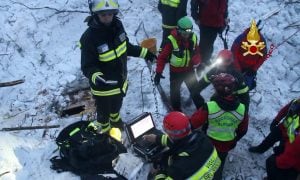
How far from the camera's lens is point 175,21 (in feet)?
24.4

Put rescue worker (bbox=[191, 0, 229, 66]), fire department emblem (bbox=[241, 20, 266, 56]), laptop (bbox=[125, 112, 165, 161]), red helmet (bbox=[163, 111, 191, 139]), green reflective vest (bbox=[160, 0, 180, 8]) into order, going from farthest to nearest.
Result: green reflective vest (bbox=[160, 0, 180, 8]) → rescue worker (bbox=[191, 0, 229, 66]) → fire department emblem (bbox=[241, 20, 266, 56]) → laptop (bbox=[125, 112, 165, 161]) → red helmet (bbox=[163, 111, 191, 139])

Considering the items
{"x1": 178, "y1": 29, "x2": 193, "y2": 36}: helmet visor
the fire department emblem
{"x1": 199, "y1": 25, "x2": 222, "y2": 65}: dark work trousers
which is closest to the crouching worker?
{"x1": 178, "y1": 29, "x2": 193, "y2": 36}: helmet visor

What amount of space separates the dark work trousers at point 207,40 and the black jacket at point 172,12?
522 millimetres

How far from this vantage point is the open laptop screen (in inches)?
228

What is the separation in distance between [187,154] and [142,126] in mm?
2048

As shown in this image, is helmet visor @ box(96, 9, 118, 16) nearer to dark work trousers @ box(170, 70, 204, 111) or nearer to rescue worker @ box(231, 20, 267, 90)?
dark work trousers @ box(170, 70, 204, 111)

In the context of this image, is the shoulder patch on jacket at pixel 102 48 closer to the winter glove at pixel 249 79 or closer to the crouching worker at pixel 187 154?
the crouching worker at pixel 187 154

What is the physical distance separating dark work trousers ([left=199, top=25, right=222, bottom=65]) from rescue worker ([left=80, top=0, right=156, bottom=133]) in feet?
6.49

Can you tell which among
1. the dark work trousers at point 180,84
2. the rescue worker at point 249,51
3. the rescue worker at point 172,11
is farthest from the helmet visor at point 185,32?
the rescue worker at point 172,11

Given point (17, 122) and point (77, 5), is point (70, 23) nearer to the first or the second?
point (77, 5)

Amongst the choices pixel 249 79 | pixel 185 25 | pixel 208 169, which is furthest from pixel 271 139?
pixel 185 25

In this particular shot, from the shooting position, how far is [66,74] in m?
7.60

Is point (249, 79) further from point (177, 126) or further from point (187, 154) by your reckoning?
point (187, 154)

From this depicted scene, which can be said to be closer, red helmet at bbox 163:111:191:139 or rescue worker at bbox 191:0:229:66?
red helmet at bbox 163:111:191:139
